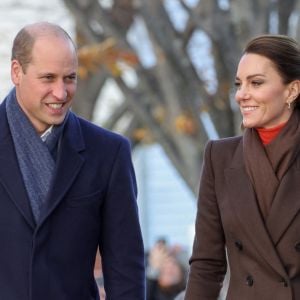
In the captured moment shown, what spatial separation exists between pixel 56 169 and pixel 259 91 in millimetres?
933

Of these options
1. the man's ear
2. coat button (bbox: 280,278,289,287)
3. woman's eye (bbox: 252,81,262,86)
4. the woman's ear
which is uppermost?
the man's ear

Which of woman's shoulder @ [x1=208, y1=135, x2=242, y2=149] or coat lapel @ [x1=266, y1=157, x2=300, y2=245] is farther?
woman's shoulder @ [x1=208, y1=135, x2=242, y2=149]

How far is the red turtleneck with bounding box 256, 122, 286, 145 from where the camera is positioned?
247 inches

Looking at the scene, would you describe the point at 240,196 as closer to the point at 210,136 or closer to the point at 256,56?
the point at 256,56

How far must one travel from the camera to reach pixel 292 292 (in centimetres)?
607

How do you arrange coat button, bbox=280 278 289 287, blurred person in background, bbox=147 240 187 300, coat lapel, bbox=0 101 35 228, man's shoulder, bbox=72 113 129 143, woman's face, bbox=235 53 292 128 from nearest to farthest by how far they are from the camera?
1. coat lapel, bbox=0 101 35 228
2. coat button, bbox=280 278 289 287
3. woman's face, bbox=235 53 292 128
4. man's shoulder, bbox=72 113 129 143
5. blurred person in background, bbox=147 240 187 300

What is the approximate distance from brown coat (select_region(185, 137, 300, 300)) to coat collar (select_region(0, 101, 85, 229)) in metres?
0.61

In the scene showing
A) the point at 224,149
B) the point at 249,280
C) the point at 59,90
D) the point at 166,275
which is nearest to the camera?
the point at 59,90

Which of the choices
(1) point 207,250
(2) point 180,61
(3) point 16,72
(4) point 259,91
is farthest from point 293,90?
(2) point 180,61

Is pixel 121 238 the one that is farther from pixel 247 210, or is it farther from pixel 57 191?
pixel 247 210

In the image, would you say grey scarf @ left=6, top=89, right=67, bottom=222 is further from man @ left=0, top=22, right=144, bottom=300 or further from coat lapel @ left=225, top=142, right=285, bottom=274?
coat lapel @ left=225, top=142, right=285, bottom=274

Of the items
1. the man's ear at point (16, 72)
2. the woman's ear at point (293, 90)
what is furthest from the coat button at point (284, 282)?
the man's ear at point (16, 72)

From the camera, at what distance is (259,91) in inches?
244

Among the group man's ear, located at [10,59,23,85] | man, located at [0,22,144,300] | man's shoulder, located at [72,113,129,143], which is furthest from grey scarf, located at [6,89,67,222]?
man's shoulder, located at [72,113,129,143]
